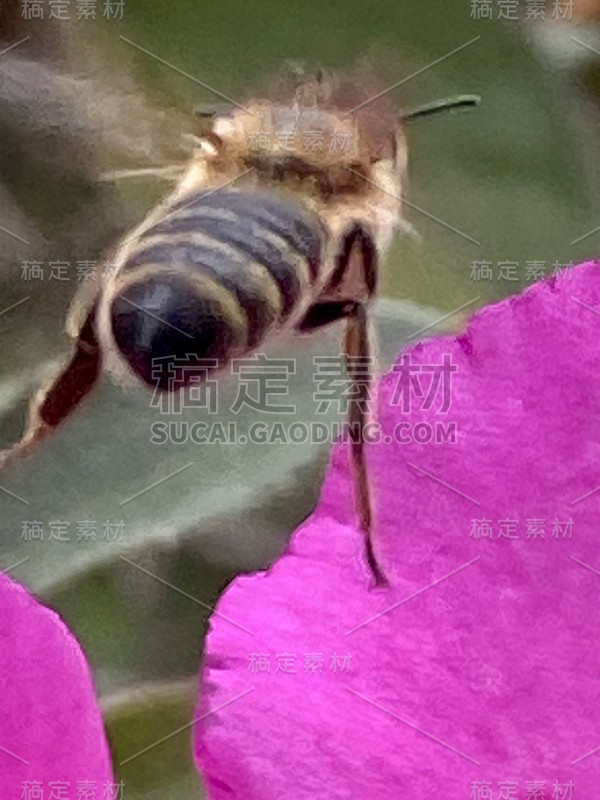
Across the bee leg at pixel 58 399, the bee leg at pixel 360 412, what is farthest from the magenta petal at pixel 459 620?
the bee leg at pixel 58 399

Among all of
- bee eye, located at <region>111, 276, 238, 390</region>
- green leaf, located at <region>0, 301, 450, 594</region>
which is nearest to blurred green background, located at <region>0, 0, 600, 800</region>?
green leaf, located at <region>0, 301, 450, 594</region>

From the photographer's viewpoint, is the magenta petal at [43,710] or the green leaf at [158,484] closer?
the magenta petal at [43,710]

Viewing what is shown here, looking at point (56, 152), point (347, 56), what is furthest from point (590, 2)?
point (56, 152)

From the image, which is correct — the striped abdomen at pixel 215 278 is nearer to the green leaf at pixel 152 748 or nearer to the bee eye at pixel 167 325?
the bee eye at pixel 167 325

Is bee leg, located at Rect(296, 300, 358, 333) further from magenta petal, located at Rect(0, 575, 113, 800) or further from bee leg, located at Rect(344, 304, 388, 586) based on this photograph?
magenta petal, located at Rect(0, 575, 113, 800)

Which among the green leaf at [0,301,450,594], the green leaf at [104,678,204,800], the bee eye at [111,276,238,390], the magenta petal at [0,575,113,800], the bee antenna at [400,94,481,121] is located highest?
the bee antenna at [400,94,481,121]

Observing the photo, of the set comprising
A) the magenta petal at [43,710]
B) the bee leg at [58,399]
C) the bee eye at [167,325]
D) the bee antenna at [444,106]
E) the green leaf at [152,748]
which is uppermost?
the bee antenna at [444,106]

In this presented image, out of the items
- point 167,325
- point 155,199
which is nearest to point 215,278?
point 167,325
